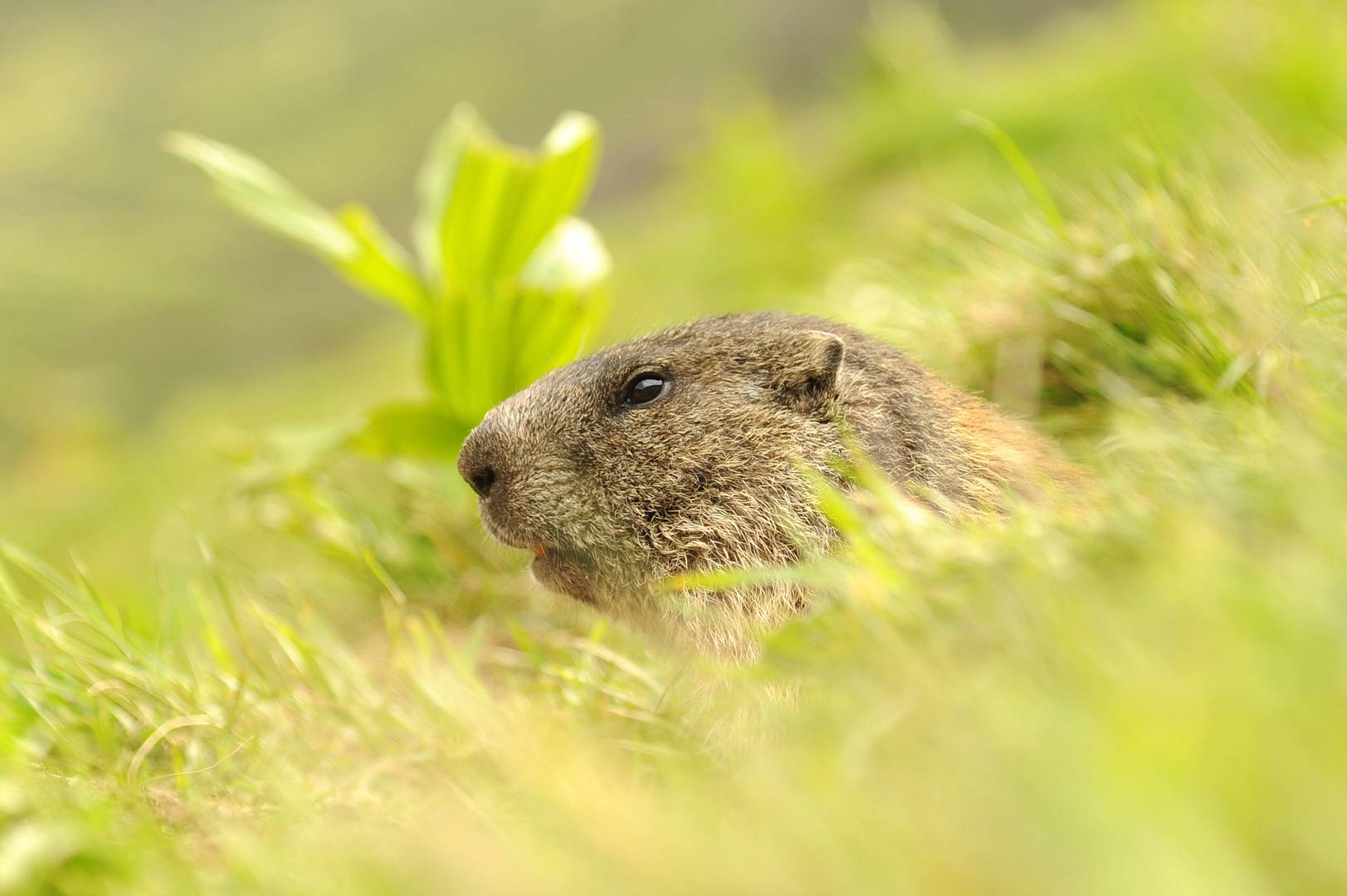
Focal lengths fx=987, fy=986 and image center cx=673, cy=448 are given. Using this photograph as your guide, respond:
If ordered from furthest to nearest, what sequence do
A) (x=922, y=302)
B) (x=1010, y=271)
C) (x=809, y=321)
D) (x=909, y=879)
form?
(x=922, y=302) < (x=1010, y=271) < (x=809, y=321) < (x=909, y=879)

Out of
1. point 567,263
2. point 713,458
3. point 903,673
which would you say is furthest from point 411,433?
point 903,673

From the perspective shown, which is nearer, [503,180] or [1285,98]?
[503,180]

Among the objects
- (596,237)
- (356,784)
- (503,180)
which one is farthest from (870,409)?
(596,237)

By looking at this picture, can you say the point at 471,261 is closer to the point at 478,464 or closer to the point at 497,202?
the point at 497,202

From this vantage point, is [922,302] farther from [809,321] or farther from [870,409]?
[870,409]

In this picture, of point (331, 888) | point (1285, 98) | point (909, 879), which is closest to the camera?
point (909, 879)

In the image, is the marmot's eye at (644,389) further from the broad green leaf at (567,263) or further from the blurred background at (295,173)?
the blurred background at (295,173)

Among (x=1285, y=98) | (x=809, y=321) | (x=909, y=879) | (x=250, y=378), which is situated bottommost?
(x=250, y=378)
